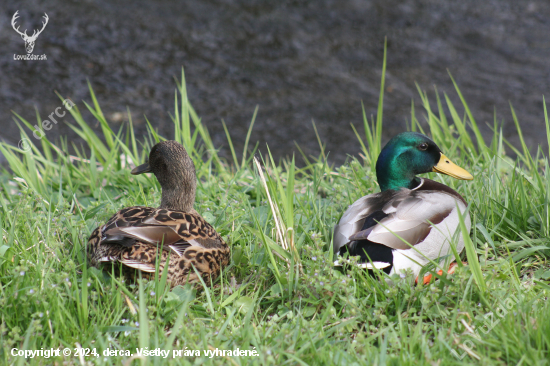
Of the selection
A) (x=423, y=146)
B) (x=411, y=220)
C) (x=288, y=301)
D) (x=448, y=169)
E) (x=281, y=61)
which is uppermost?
(x=281, y=61)

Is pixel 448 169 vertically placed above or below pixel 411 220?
above

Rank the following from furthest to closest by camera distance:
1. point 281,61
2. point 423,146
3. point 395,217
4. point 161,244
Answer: point 281,61
point 423,146
point 395,217
point 161,244

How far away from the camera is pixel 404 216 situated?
2.56 m

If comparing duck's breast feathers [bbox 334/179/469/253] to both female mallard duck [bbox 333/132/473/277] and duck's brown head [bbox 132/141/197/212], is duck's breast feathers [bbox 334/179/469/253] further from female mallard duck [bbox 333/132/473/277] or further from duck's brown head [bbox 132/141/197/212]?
duck's brown head [bbox 132/141/197/212]

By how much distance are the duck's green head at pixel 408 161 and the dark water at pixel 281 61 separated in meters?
3.03

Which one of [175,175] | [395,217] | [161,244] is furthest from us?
[175,175]

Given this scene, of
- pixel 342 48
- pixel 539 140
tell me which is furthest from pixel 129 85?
pixel 539 140

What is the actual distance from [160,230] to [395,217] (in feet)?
3.55

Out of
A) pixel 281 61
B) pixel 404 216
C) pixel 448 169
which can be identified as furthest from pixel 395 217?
pixel 281 61

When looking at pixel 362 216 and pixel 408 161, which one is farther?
pixel 408 161

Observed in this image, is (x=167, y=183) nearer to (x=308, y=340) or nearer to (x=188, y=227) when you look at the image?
(x=188, y=227)

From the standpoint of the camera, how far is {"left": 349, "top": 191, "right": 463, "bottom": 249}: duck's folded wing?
2418mm

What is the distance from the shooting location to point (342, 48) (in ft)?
26.0

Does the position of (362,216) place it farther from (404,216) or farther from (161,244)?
(161,244)
